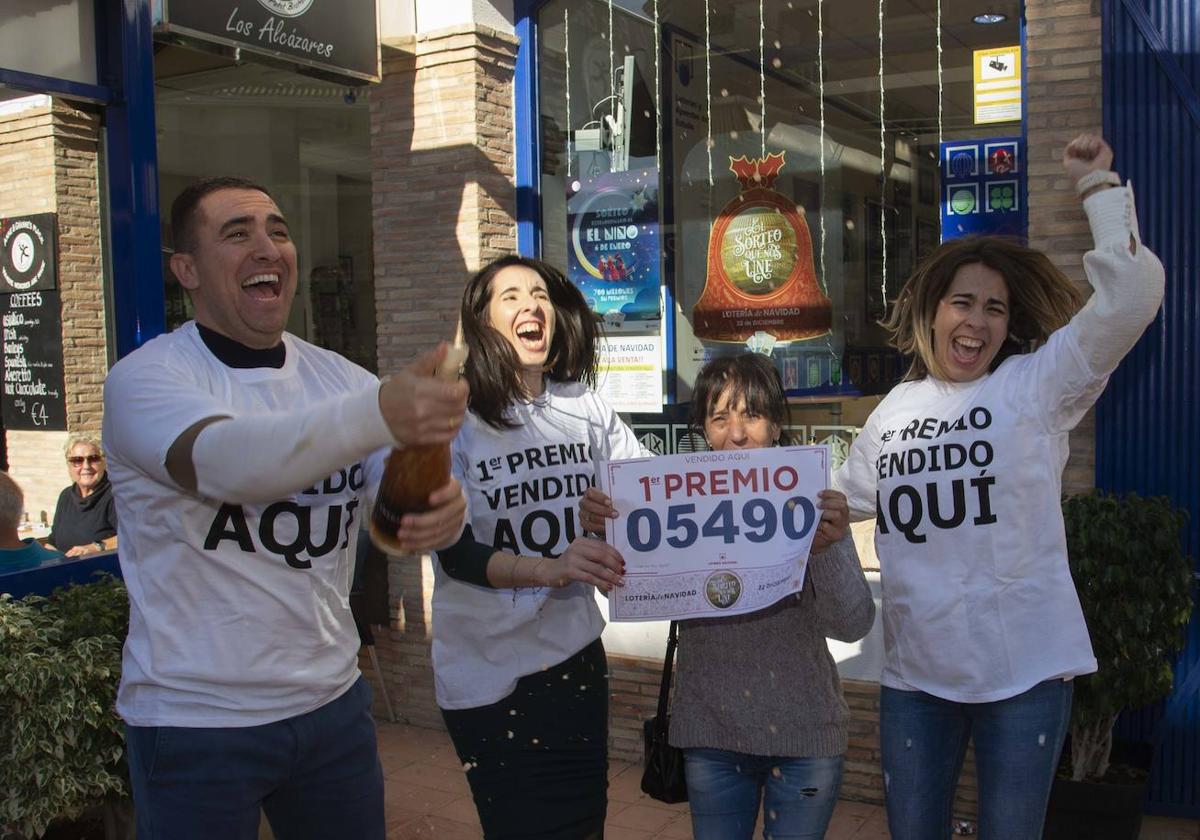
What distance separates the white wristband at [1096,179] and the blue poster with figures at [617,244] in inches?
151

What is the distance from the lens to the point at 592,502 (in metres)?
2.89

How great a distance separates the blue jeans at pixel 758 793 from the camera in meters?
2.81

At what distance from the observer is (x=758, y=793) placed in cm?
295

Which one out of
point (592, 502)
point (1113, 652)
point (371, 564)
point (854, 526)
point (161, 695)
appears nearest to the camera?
point (161, 695)

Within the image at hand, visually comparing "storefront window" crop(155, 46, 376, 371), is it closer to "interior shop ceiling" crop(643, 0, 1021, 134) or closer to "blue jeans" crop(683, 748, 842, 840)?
"interior shop ceiling" crop(643, 0, 1021, 134)

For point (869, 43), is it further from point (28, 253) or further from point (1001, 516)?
point (28, 253)

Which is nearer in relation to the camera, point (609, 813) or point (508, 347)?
point (508, 347)

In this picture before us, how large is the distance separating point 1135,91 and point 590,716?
12.1ft

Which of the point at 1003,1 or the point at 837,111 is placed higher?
the point at 1003,1

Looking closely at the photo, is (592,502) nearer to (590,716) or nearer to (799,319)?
(590,716)

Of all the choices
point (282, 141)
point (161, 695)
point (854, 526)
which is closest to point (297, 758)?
point (161, 695)

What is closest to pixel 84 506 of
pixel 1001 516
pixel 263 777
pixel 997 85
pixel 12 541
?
pixel 12 541

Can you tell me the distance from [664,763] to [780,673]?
0.44 meters

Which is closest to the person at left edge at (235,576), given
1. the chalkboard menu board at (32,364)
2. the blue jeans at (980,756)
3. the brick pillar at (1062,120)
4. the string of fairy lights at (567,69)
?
the blue jeans at (980,756)
